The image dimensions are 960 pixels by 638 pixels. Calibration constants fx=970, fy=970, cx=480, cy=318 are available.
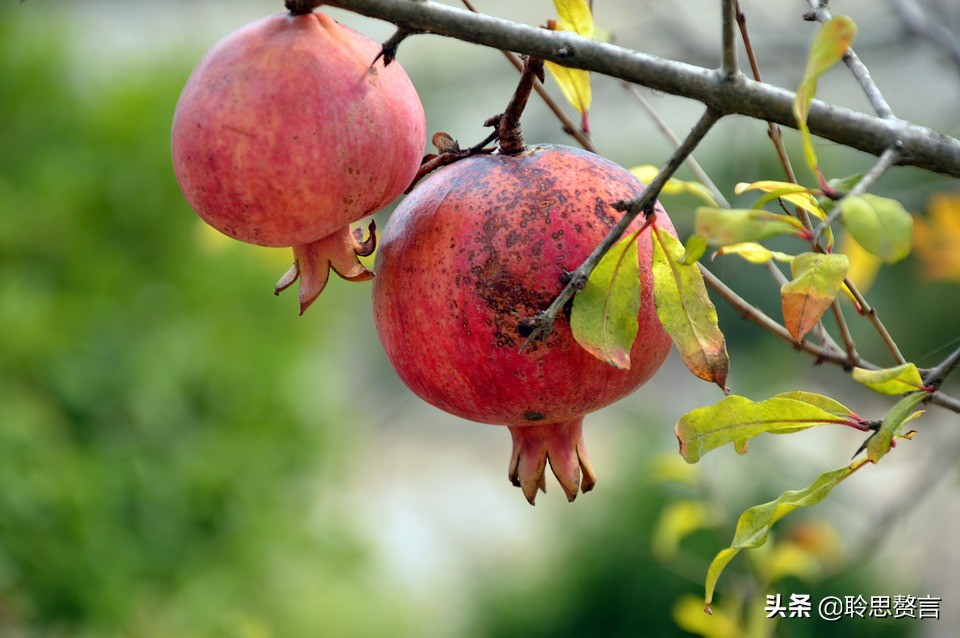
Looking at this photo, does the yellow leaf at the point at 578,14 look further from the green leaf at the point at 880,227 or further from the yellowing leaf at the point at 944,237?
the yellowing leaf at the point at 944,237

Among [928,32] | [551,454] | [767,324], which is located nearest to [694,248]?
[551,454]

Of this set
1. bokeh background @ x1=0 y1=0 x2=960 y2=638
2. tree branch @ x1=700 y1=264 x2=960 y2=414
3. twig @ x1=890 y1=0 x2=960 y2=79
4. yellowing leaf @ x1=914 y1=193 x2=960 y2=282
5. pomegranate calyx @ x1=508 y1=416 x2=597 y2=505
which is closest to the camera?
pomegranate calyx @ x1=508 y1=416 x2=597 y2=505

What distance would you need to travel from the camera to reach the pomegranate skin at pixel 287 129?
0.59m

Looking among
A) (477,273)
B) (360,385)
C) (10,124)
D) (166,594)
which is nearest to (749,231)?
(477,273)

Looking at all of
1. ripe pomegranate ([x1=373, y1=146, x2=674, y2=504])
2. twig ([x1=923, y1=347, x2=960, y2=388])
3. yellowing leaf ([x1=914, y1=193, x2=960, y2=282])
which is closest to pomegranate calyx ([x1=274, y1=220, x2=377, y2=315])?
ripe pomegranate ([x1=373, y1=146, x2=674, y2=504])

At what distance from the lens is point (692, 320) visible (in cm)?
61

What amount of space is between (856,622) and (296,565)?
1746 millimetres

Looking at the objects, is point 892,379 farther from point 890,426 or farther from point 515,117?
point 515,117

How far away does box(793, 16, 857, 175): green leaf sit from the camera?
0.50 m

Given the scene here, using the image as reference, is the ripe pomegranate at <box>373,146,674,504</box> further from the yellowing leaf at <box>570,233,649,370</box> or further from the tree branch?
the tree branch

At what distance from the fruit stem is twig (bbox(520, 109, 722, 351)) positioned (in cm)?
14

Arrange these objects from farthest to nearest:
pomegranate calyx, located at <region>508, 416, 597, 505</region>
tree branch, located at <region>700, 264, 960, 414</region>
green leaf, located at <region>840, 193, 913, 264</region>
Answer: tree branch, located at <region>700, 264, 960, 414</region> < pomegranate calyx, located at <region>508, 416, 597, 505</region> < green leaf, located at <region>840, 193, 913, 264</region>

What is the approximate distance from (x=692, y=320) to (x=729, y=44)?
17 centimetres

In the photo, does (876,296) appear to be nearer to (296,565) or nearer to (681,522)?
(296,565)
